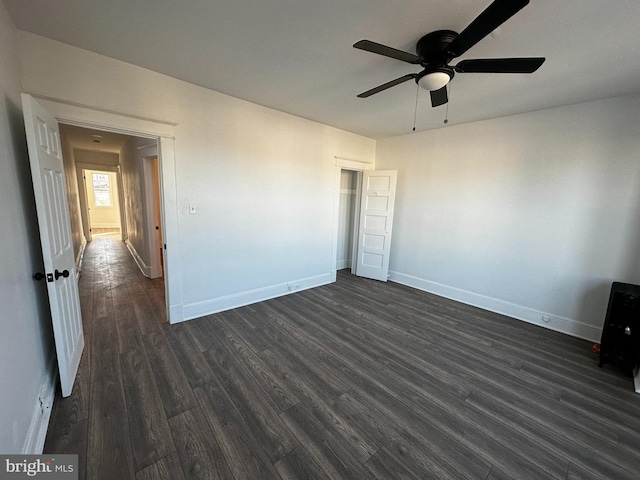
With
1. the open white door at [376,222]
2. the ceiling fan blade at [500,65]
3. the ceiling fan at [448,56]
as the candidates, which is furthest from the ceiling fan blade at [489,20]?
the open white door at [376,222]

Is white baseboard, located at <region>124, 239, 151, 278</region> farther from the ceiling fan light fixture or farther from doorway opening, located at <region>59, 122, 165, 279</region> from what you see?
the ceiling fan light fixture

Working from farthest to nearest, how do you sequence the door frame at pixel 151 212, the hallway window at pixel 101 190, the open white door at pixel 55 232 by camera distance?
the hallway window at pixel 101 190, the door frame at pixel 151 212, the open white door at pixel 55 232

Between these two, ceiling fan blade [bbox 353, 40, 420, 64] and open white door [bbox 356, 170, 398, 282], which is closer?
ceiling fan blade [bbox 353, 40, 420, 64]

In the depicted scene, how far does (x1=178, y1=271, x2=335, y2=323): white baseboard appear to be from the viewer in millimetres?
3172

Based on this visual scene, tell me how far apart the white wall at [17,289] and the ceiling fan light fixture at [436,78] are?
106 inches

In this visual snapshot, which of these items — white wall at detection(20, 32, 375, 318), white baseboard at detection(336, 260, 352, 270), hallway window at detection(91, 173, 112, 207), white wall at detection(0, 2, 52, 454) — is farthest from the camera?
hallway window at detection(91, 173, 112, 207)

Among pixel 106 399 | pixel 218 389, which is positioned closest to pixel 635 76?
pixel 218 389

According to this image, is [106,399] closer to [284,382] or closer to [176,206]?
[284,382]

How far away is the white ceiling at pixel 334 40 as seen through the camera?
1.60 m

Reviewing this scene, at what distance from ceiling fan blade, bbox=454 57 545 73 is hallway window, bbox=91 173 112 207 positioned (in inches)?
508

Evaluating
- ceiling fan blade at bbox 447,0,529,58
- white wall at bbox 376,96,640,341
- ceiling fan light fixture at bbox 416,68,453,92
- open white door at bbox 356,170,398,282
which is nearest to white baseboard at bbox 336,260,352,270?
open white door at bbox 356,170,398,282

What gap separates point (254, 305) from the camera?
3.64 metres

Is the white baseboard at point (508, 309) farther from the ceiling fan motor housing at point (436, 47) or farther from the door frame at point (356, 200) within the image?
the ceiling fan motor housing at point (436, 47)

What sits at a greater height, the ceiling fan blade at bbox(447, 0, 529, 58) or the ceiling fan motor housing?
the ceiling fan motor housing
